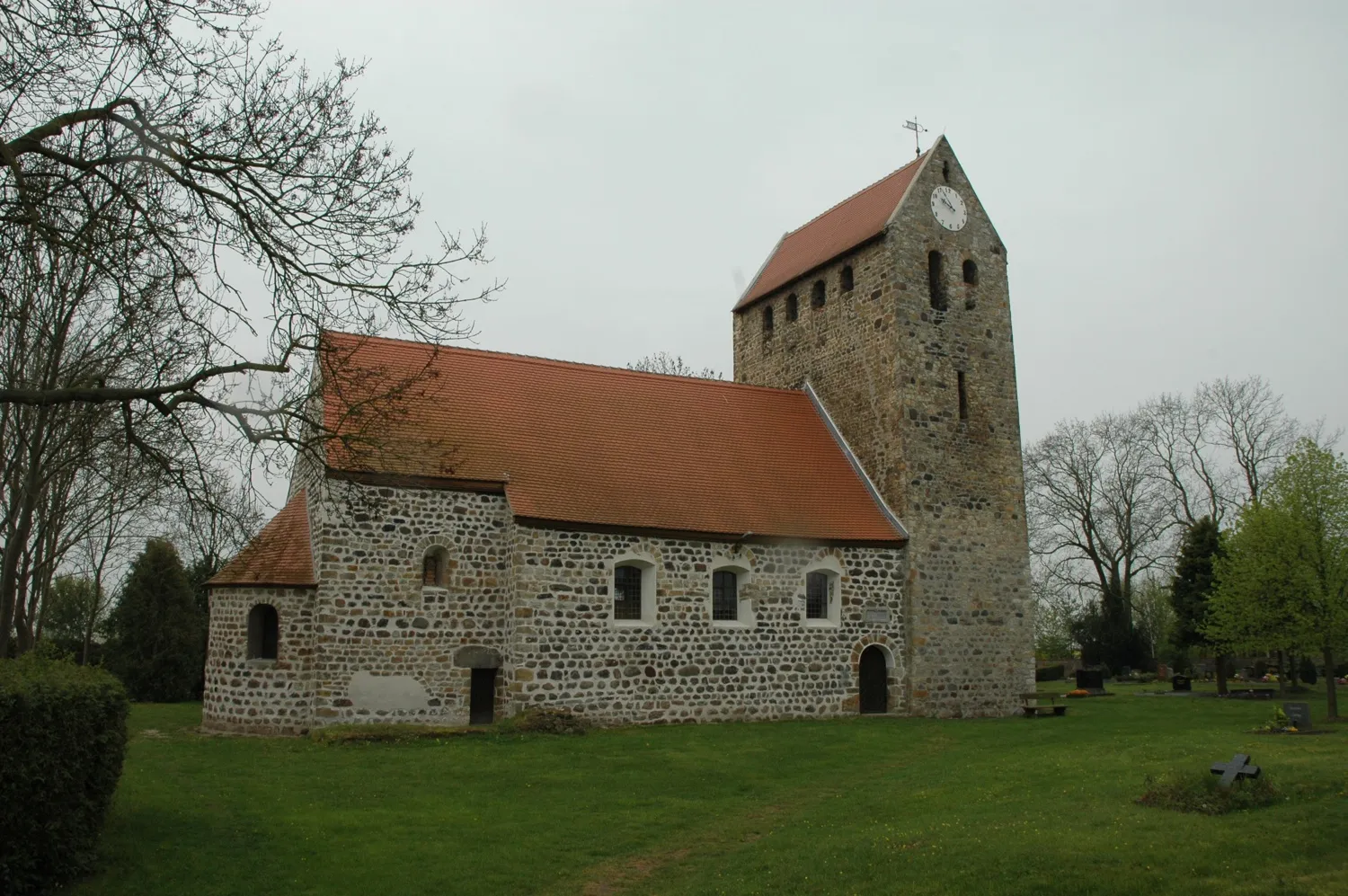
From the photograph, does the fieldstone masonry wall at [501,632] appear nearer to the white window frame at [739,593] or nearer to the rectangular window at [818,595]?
the white window frame at [739,593]

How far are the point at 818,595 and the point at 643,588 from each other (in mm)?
3997

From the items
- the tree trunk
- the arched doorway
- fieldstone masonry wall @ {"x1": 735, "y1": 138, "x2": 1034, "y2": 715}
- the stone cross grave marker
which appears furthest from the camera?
fieldstone masonry wall @ {"x1": 735, "y1": 138, "x2": 1034, "y2": 715}

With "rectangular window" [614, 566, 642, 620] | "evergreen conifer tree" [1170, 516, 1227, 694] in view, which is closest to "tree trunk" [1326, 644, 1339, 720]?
"evergreen conifer tree" [1170, 516, 1227, 694]

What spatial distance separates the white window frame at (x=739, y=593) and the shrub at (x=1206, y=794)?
973cm

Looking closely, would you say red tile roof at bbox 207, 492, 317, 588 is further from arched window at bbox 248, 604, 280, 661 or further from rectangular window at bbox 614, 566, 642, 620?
rectangular window at bbox 614, 566, 642, 620

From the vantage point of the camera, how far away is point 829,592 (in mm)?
20781

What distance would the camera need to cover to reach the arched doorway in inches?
824

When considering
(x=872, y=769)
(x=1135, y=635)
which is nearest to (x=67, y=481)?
(x=872, y=769)

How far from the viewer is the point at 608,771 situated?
45.1 feet

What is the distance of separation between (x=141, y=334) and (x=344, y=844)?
5.67m

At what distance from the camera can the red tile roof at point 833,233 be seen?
23844 millimetres

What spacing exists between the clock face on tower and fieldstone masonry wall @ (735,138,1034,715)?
0.20 meters

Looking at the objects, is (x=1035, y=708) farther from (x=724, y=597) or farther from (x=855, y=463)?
(x=724, y=597)

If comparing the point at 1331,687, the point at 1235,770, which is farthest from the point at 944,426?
the point at 1235,770
